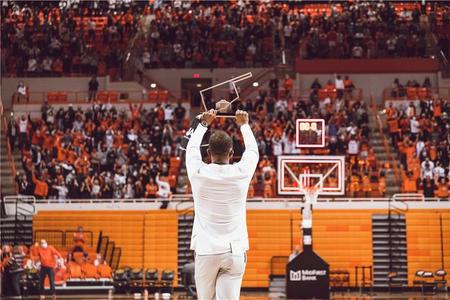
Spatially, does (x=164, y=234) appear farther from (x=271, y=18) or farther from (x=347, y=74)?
(x=271, y=18)

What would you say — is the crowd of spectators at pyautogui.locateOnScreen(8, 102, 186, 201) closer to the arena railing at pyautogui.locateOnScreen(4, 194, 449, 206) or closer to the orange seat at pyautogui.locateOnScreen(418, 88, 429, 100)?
the arena railing at pyautogui.locateOnScreen(4, 194, 449, 206)

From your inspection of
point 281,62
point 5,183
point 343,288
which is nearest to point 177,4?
point 281,62

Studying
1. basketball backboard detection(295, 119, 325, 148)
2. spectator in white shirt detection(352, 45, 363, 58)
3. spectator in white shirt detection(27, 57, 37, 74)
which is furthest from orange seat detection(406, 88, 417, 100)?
spectator in white shirt detection(27, 57, 37, 74)

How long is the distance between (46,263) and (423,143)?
12939mm

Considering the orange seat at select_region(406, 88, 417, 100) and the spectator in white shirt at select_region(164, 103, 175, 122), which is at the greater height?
the orange seat at select_region(406, 88, 417, 100)

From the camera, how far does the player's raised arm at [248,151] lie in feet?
19.3

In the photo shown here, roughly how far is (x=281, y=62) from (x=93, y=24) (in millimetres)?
8589

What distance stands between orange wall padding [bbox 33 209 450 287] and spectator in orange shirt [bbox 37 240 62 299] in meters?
3.73

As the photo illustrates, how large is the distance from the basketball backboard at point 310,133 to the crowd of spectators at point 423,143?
4.45 metres

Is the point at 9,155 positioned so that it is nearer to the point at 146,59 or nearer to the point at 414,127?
the point at 146,59

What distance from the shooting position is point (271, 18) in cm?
3922

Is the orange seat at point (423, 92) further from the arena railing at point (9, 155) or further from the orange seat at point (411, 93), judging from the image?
the arena railing at point (9, 155)

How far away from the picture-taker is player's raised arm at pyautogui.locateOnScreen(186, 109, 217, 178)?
230 inches

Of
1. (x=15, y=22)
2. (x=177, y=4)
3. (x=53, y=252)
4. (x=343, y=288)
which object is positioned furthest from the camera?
(x=177, y=4)
